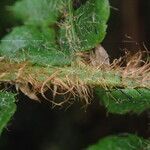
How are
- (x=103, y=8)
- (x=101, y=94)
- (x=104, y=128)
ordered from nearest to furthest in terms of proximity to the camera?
(x=103, y=8), (x=101, y=94), (x=104, y=128)

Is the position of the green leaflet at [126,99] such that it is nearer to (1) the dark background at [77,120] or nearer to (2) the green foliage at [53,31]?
(2) the green foliage at [53,31]

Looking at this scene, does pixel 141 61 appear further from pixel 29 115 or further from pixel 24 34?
pixel 29 115

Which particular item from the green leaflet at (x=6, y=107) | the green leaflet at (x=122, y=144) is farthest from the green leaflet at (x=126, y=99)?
the green leaflet at (x=6, y=107)

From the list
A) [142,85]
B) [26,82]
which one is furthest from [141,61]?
[26,82]

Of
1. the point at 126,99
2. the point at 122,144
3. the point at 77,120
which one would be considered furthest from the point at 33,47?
the point at 77,120

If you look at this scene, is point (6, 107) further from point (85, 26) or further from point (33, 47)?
point (85, 26)

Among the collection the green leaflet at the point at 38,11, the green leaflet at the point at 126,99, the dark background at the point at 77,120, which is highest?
the green leaflet at the point at 38,11

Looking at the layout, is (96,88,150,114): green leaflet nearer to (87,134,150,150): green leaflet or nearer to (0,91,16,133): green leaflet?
(87,134,150,150): green leaflet
